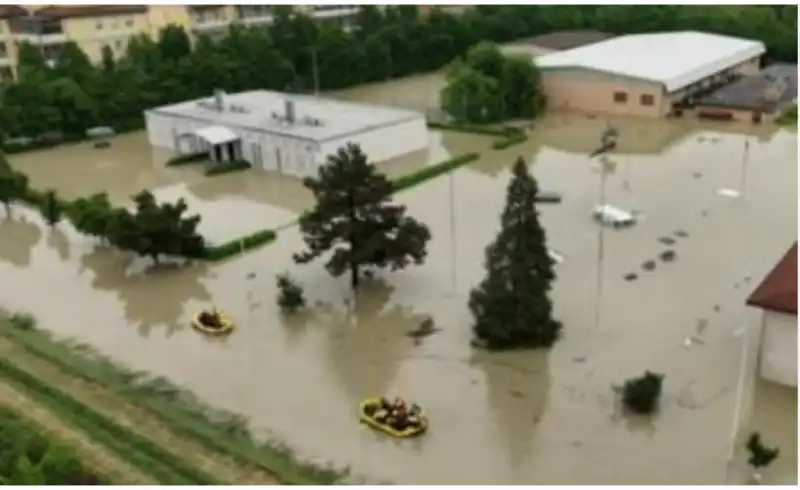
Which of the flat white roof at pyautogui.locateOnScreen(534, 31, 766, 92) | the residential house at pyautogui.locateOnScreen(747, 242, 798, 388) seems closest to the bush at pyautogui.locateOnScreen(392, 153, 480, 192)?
the flat white roof at pyautogui.locateOnScreen(534, 31, 766, 92)

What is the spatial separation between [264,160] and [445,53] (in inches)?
291

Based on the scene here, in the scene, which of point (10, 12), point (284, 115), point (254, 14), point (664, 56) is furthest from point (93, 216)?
point (254, 14)

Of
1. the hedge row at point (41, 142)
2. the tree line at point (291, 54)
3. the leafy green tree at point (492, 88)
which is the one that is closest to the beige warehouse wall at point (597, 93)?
the leafy green tree at point (492, 88)

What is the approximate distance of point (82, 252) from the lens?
28.7 ft

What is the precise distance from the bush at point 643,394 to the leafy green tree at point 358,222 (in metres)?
2.14

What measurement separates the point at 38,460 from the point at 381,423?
6.25 ft

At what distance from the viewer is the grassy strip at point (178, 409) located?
520cm

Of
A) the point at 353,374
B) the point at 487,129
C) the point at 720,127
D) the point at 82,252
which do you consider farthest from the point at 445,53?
the point at 353,374

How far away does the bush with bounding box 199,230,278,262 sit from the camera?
27.4 ft

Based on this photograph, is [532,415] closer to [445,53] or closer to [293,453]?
[293,453]

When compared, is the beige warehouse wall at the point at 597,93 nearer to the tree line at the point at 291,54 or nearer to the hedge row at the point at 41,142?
the tree line at the point at 291,54

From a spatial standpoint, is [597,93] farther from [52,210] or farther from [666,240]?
[52,210]

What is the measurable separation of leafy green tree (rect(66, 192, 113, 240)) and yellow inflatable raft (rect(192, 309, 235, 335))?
1604 mm

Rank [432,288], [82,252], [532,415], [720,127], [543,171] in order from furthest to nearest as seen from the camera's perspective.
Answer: [720,127] < [543,171] < [82,252] < [432,288] < [532,415]
